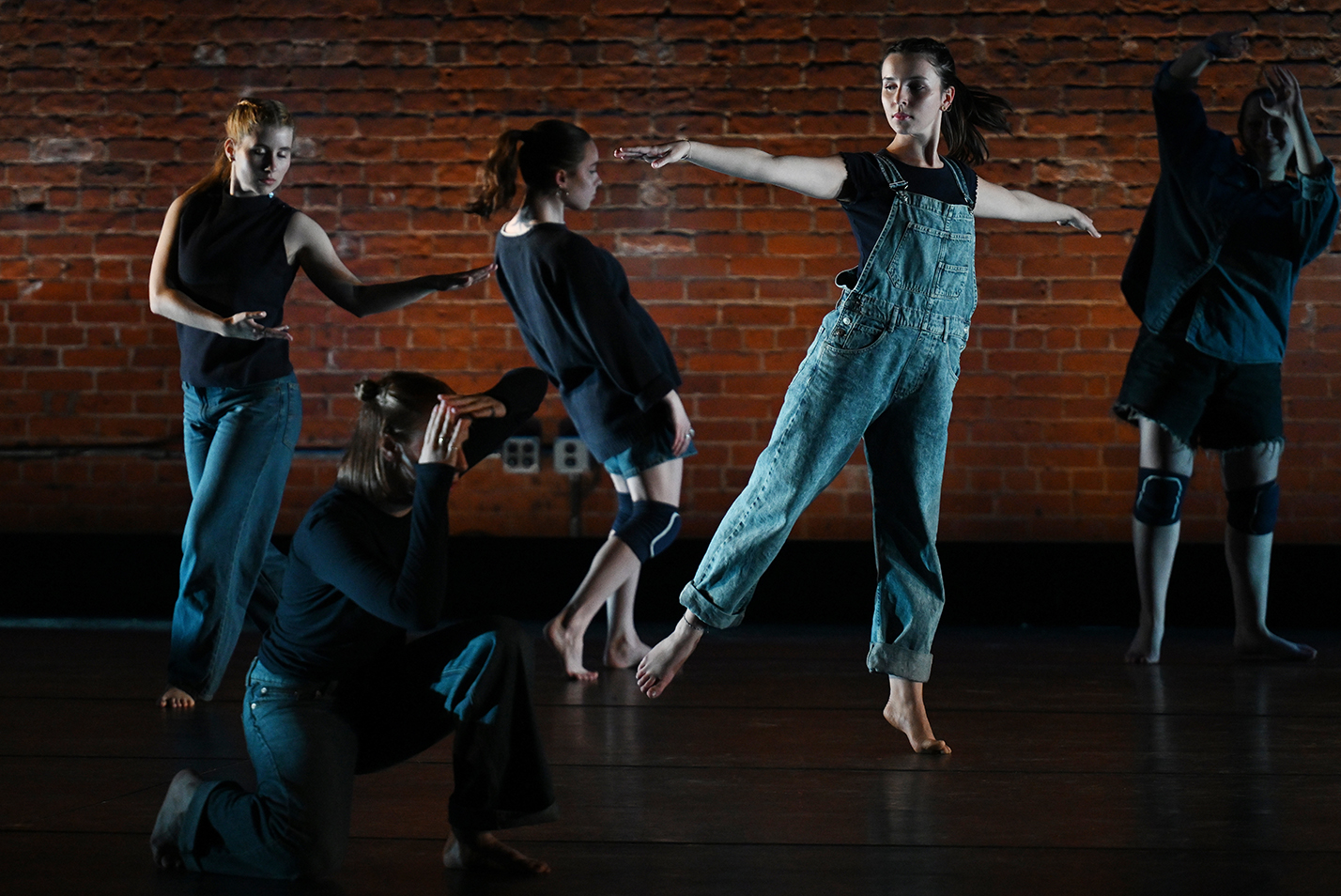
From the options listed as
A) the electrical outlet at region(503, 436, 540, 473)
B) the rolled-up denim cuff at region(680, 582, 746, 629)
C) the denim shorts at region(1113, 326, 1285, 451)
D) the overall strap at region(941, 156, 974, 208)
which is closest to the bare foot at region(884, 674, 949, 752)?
the rolled-up denim cuff at region(680, 582, 746, 629)

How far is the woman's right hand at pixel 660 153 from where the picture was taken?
2.55 m

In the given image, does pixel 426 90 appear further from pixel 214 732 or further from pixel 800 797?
pixel 800 797

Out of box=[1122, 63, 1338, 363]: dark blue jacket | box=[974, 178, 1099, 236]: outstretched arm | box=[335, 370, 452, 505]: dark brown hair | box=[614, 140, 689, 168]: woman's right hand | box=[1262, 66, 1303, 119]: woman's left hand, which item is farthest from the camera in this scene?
box=[1122, 63, 1338, 363]: dark blue jacket

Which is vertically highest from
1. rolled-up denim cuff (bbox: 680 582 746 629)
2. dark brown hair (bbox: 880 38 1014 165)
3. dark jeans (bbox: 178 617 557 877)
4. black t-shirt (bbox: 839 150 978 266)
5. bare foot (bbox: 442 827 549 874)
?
dark brown hair (bbox: 880 38 1014 165)

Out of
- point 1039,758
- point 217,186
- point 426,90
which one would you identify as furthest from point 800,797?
point 426,90

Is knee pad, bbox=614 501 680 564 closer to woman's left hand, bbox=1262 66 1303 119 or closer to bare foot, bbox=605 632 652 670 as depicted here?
bare foot, bbox=605 632 652 670

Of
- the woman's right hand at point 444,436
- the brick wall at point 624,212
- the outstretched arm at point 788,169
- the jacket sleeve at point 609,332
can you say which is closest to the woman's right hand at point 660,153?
the outstretched arm at point 788,169

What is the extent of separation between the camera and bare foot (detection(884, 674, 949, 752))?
2.84m

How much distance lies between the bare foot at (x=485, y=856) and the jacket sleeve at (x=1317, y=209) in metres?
2.98

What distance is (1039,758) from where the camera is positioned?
280 cm

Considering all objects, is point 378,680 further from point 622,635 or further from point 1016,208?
point 622,635

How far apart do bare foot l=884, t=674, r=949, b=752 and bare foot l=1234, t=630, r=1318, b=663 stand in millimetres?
1724

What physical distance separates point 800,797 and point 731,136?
3.29m

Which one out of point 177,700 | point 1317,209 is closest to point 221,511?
point 177,700
